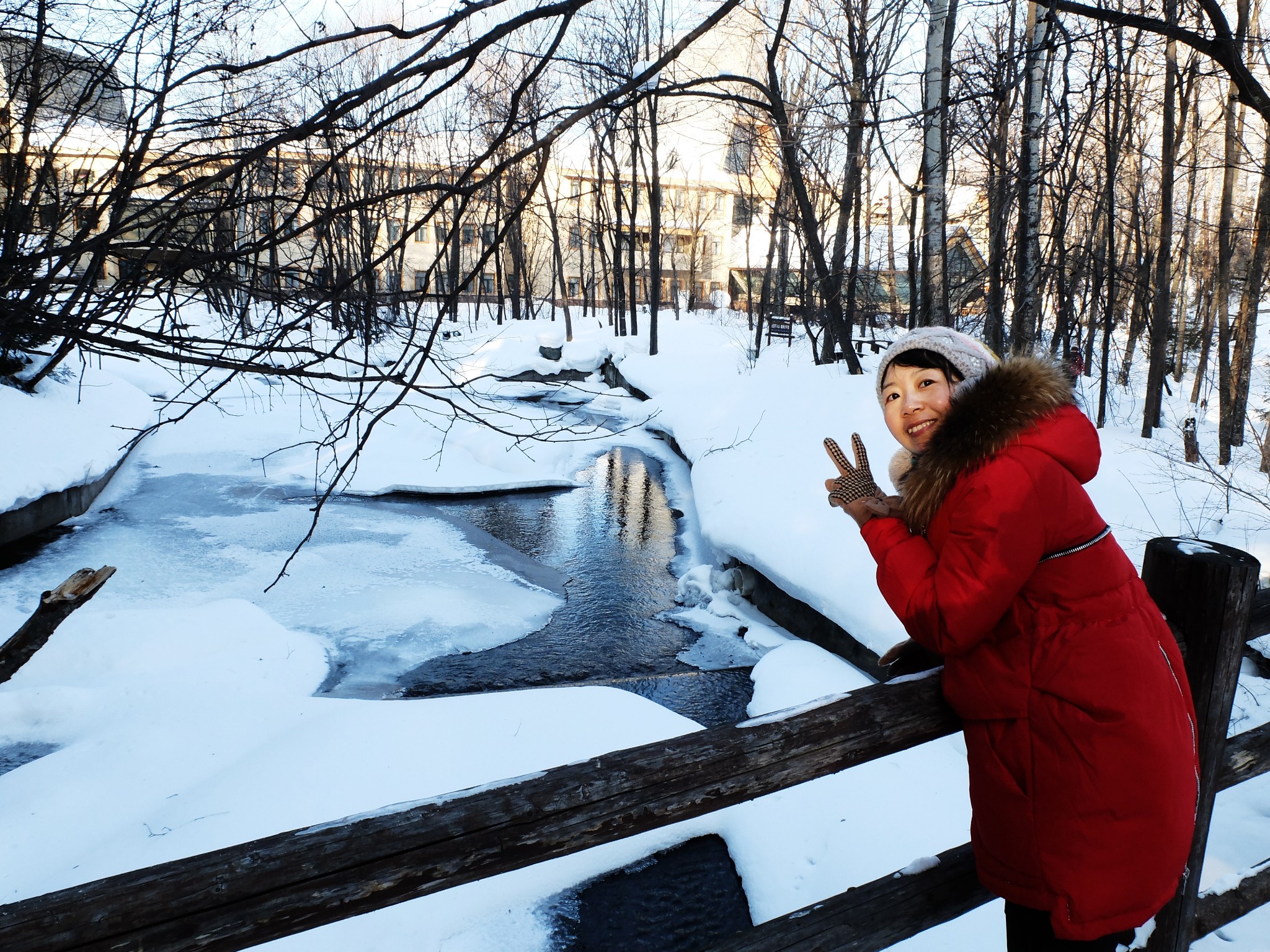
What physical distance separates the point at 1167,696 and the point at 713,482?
8.99 metres

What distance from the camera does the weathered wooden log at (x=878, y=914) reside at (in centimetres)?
158

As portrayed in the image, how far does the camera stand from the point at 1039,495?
140 centimetres

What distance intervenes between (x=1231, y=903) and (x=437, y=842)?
2148 mm

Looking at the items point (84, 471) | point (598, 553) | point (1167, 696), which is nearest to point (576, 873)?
point (1167, 696)

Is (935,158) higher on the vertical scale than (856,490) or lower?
higher

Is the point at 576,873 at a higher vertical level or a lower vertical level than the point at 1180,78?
lower

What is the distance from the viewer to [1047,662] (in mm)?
1397

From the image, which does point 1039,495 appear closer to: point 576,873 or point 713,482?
point 576,873

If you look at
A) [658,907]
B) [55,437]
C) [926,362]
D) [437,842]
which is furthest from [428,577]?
[437,842]

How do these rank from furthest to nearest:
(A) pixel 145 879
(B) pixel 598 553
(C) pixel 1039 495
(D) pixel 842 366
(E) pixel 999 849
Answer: (D) pixel 842 366 → (B) pixel 598 553 → (E) pixel 999 849 → (C) pixel 1039 495 → (A) pixel 145 879

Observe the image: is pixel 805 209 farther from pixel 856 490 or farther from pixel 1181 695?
pixel 1181 695

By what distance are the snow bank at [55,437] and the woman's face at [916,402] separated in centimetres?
826

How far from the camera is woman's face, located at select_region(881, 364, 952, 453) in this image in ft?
5.50

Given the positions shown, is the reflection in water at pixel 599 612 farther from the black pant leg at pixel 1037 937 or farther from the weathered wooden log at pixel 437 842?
the weathered wooden log at pixel 437 842
